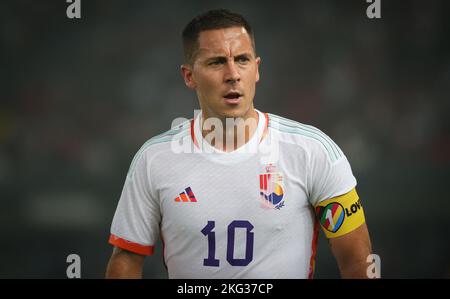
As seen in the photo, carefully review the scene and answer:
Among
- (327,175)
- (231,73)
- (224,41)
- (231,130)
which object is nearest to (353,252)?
(327,175)

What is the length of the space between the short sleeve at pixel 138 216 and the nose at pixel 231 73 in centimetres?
56

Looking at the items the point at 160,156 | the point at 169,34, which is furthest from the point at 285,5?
the point at 160,156

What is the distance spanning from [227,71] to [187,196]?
1.97 feet

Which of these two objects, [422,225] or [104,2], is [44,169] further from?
[422,225]

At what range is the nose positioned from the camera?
276cm

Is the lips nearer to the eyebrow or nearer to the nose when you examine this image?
the nose

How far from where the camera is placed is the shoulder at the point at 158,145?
2930 millimetres

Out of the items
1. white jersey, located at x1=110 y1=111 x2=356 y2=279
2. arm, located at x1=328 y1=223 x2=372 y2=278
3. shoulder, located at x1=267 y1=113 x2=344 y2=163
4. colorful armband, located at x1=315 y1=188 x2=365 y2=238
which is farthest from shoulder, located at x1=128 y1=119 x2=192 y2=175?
arm, located at x1=328 y1=223 x2=372 y2=278

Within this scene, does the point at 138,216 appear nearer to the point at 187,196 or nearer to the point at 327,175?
the point at 187,196

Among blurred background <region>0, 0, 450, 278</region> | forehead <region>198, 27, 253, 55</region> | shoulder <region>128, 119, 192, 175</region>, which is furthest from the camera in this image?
blurred background <region>0, 0, 450, 278</region>

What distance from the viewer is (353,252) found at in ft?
8.87

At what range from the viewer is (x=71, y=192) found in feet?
19.7

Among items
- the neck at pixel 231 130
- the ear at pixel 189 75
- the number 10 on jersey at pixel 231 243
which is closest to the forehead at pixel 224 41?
the ear at pixel 189 75

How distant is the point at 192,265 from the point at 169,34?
439cm
